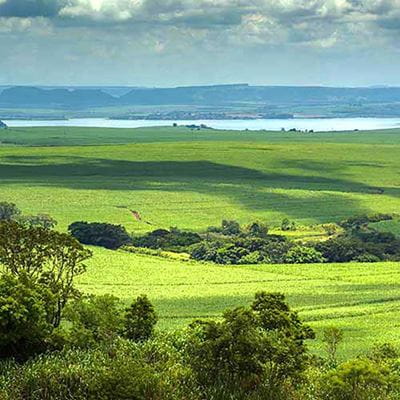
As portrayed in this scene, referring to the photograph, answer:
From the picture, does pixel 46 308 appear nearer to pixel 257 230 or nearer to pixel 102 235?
pixel 102 235

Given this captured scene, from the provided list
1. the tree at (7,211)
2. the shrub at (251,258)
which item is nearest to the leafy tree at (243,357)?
the shrub at (251,258)

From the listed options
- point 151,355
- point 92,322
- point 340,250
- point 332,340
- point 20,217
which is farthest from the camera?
point 20,217

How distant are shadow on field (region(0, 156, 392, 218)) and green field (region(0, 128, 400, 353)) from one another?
205 mm

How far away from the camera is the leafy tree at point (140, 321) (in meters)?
52.5

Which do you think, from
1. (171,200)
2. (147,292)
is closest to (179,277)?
(147,292)

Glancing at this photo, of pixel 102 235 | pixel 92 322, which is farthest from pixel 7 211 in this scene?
pixel 92 322

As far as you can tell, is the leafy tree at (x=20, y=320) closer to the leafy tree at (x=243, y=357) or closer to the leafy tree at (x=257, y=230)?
the leafy tree at (x=243, y=357)

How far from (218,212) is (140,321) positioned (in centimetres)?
8663

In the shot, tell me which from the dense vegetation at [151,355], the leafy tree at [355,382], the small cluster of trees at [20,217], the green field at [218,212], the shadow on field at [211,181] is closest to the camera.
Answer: the leafy tree at [355,382]

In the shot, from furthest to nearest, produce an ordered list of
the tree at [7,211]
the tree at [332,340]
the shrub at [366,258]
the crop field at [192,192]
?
the crop field at [192,192], the tree at [7,211], the shrub at [366,258], the tree at [332,340]

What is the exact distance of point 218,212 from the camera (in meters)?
139

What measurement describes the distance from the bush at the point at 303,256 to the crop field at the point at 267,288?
231 inches

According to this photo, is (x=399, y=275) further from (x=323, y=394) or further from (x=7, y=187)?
(x=7, y=187)

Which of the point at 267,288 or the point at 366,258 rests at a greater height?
the point at 267,288
